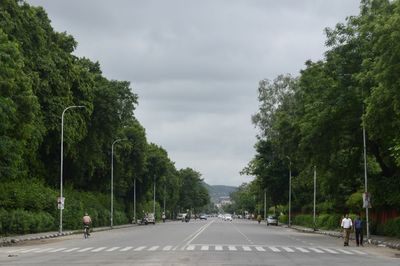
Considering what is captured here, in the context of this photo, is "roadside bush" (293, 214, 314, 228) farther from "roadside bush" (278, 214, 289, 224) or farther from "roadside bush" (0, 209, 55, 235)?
"roadside bush" (0, 209, 55, 235)

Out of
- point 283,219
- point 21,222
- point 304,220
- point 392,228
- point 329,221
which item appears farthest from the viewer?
point 283,219

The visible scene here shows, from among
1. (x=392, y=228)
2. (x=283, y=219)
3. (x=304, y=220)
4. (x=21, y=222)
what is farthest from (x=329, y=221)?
(x=283, y=219)

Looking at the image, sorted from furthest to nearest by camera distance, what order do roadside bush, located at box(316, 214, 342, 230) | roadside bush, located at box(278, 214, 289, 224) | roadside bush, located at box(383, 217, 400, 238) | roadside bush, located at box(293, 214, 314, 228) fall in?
roadside bush, located at box(278, 214, 289, 224)
roadside bush, located at box(293, 214, 314, 228)
roadside bush, located at box(316, 214, 342, 230)
roadside bush, located at box(383, 217, 400, 238)

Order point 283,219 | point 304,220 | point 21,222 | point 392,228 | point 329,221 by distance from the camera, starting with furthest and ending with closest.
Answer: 1. point 283,219
2. point 304,220
3. point 329,221
4. point 21,222
5. point 392,228

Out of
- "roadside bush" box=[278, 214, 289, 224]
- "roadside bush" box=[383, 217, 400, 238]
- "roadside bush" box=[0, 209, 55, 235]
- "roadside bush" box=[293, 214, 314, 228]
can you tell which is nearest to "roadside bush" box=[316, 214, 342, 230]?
"roadside bush" box=[293, 214, 314, 228]

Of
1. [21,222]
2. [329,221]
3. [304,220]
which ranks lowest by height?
[304,220]

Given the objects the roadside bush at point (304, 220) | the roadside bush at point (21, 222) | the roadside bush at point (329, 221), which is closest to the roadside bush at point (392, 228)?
the roadside bush at point (329, 221)

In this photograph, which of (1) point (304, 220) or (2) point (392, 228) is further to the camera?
(1) point (304, 220)

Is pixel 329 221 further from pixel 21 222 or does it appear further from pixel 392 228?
pixel 21 222

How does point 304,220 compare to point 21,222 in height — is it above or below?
below

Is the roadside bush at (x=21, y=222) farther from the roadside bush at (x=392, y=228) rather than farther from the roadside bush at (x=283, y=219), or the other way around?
the roadside bush at (x=283, y=219)

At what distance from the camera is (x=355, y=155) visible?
163ft

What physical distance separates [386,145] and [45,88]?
2610 centimetres

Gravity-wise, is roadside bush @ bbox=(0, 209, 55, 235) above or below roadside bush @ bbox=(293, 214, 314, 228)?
above
